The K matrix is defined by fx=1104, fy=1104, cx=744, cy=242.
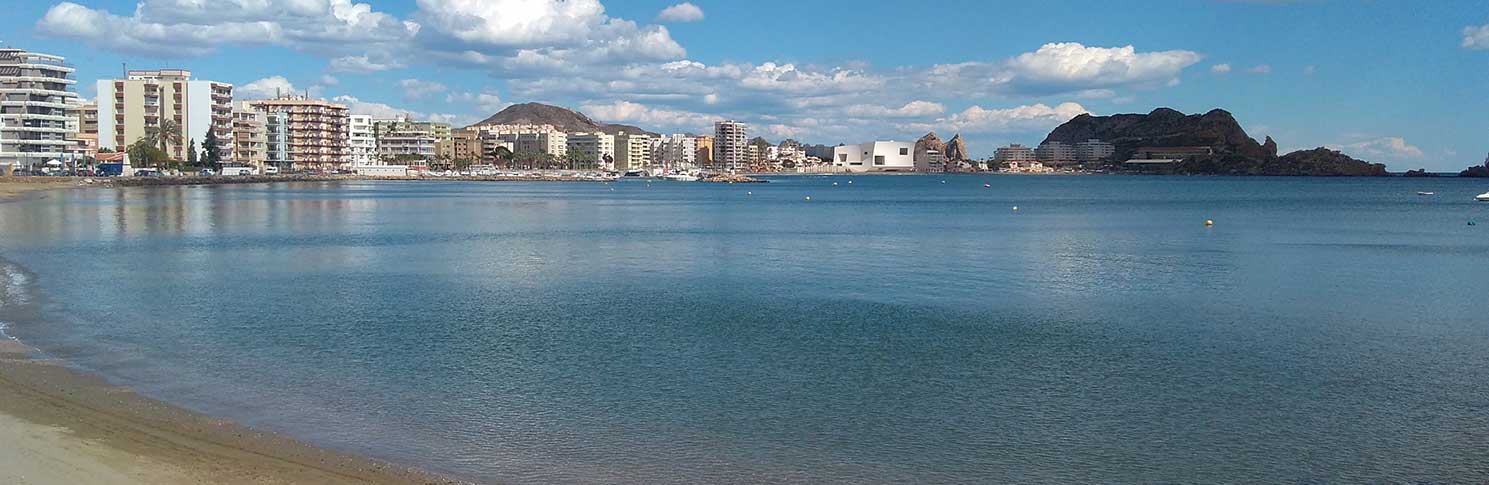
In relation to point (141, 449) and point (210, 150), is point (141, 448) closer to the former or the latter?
point (141, 449)

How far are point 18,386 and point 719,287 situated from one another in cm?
1383

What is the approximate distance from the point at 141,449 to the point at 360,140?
16161cm

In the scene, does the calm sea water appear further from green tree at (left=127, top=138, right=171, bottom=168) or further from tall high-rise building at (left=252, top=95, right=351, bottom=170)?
tall high-rise building at (left=252, top=95, right=351, bottom=170)

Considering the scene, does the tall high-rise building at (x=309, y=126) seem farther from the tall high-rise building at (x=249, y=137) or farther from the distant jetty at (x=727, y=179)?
the distant jetty at (x=727, y=179)

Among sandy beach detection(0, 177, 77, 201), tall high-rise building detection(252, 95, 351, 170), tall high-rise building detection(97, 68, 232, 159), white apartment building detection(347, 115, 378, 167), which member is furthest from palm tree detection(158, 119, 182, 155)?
white apartment building detection(347, 115, 378, 167)

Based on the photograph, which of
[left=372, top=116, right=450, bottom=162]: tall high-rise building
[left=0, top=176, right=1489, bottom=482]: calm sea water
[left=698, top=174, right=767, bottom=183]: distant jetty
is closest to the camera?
[left=0, top=176, right=1489, bottom=482]: calm sea water

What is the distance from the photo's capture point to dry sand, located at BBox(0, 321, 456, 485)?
27.4ft

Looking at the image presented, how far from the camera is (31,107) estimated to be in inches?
3541

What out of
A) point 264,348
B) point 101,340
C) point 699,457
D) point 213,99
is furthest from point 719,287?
point 213,99

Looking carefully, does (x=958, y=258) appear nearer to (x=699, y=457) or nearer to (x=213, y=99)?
(x=699, y=457)

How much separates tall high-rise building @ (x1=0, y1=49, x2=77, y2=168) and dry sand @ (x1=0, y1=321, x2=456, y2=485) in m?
93.0

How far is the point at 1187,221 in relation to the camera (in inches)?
2153

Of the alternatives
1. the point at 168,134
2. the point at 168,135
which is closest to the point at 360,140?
the point at 168,135

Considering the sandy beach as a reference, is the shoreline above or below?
below
